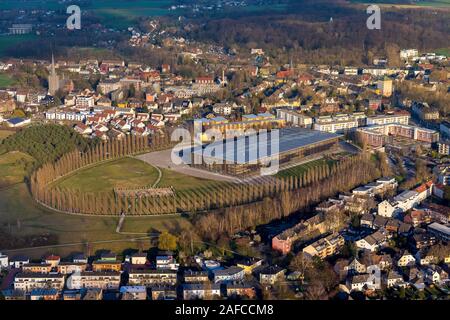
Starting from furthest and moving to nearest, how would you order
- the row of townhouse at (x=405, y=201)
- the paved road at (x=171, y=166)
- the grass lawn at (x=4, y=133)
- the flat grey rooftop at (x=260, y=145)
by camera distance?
1. the grass lawn at (x=4, y=133)
2. the flat grey rooftop at (x=260, y=145)
3. the paved road at (x=171, y=166)
4. the row of townhouse at (x=405, y=201)

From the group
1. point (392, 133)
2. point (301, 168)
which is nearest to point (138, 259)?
point (301, 168)

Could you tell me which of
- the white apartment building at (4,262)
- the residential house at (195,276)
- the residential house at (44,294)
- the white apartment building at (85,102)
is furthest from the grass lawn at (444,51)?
the residential house at (44,294)

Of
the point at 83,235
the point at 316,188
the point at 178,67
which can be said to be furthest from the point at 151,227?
the point at 178,67

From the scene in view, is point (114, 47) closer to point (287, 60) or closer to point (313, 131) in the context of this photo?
point (287, 60)

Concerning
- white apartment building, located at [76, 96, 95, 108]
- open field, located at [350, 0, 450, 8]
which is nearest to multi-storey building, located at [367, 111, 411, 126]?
white apartment building, located at [76, 96, 95, 108]

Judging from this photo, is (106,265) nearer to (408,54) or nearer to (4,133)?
(4,133)

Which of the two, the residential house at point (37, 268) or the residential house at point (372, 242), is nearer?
the residential house at point (37, 268)

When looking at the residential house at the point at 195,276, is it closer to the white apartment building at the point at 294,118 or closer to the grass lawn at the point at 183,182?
the grass lawn at the point at 183,182

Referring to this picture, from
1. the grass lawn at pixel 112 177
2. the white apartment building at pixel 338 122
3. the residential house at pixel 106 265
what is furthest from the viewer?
the white apartment building at pixel 338 122
